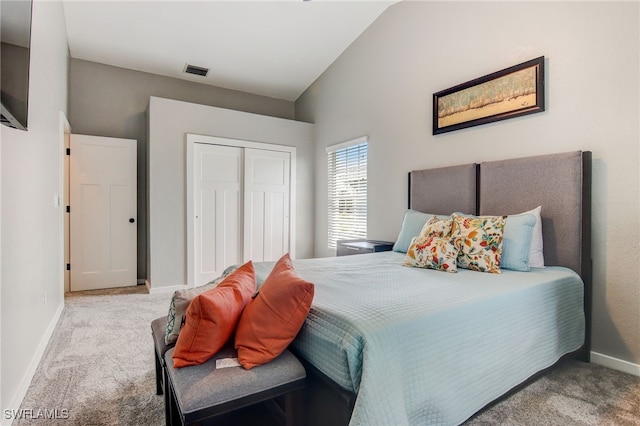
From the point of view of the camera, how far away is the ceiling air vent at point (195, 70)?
14.6 feet

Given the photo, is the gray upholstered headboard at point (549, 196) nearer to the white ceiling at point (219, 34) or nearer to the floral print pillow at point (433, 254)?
the floral print pillow at point (433, 254)

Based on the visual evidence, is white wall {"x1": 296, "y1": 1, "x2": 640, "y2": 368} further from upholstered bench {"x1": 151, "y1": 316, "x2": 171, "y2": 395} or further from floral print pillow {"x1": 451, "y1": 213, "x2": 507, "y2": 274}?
upholstered bench {"x1": 151, "y1": 316, "x2": 171, "y2": 395}

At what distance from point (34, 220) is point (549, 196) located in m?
3.60

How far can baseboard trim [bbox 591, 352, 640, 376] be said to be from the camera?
2070 mm

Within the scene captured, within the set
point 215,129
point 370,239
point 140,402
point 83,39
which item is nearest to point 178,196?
point 215,129

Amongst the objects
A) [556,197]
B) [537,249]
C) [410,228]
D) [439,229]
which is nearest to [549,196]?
[556,197]

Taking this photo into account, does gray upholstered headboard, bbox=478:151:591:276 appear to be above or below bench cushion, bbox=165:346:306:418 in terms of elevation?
above

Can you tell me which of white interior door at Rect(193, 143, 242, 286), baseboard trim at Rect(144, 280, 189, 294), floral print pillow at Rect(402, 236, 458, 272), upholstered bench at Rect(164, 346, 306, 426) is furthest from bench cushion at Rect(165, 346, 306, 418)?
white interior door at Rect(193, 143, 242, 286)

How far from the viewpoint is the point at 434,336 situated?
1.32 metres

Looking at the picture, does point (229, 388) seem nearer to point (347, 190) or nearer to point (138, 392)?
point (138, 392)

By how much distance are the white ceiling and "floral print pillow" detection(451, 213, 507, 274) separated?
292 cm

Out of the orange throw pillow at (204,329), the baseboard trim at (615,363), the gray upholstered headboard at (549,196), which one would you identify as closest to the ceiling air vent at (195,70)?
the gray upholstered headboard at (549,196)

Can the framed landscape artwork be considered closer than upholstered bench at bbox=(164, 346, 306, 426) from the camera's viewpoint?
No

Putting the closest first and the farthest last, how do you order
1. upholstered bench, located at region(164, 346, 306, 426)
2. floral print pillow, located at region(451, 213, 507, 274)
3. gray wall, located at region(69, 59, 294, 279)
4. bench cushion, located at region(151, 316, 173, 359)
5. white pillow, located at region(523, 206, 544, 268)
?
upholstered bench, located at region(164, 346, 306, 426)
bench cushion, located at region(151, 316, 173, 359)
floral print pillow, located at region(451, 213, 507, 274)
white pillow, located at region(523, 206, 544, 268)
gray wall, located at region(69, 59, 294, 279)
